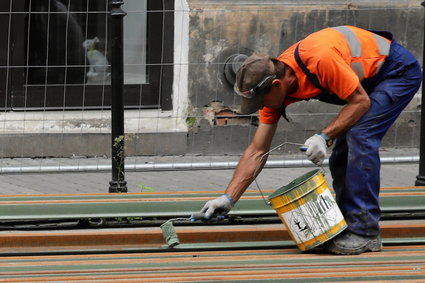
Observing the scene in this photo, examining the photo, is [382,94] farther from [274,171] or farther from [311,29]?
[311,29]

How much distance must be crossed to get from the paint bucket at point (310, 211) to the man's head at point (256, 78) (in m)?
0.42

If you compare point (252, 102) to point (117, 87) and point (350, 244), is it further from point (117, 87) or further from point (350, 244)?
point (117, 87)

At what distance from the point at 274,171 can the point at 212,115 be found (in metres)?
1.05

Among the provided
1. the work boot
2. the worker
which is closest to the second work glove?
the worker

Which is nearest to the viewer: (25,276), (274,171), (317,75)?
(25,276)

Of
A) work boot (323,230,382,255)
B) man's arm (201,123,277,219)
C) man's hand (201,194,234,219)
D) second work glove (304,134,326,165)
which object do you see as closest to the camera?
second work glove (304,134,326,165)

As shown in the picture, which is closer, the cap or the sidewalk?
the cap

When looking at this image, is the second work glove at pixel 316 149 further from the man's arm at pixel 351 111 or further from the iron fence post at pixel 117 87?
the iron fence post at pixel 117 87

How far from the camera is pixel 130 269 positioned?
14.0 ft

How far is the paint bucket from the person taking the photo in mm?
4520

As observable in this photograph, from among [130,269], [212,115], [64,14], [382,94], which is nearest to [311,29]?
[212,115]

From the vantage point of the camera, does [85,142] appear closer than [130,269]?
No

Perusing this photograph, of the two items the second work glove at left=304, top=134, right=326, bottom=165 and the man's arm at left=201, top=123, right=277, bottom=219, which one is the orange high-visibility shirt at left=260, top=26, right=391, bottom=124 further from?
the second work glove at left=304, top=134, right=326, bottom=165

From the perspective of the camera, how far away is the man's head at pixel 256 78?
175 inches
